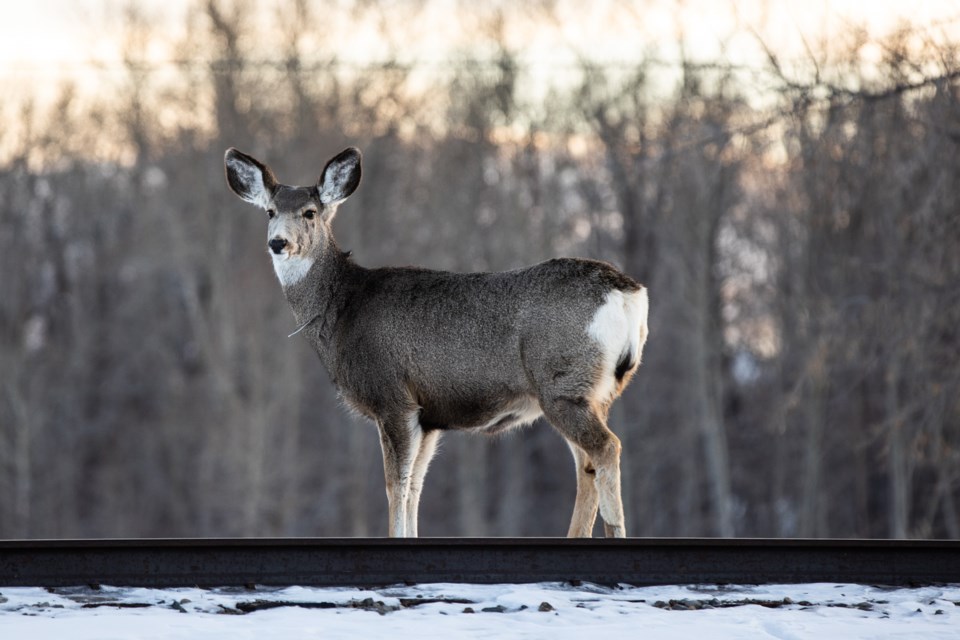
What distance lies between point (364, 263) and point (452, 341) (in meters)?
30.8

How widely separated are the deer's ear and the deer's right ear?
346 millimetres

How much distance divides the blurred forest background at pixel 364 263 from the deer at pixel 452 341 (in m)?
24.2

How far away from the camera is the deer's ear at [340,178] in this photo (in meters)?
10.1

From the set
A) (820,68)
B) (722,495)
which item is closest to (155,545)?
(820,68)

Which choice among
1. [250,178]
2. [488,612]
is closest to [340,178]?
[250,178]

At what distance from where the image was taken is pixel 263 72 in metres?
40.8

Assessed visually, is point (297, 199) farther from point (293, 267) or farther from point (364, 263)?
point (364, 263)

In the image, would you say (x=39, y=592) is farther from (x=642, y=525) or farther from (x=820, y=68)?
(x=642, y=525)

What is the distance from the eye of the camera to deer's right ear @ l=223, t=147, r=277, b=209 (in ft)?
33.3

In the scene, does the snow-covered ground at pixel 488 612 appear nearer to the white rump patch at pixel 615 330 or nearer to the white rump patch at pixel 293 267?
the white rump patch at pixel 615 330

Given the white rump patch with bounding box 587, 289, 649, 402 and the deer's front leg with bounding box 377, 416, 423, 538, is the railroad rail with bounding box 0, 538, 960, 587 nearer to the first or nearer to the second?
the deer's front leg with bounding box 377, 416, 423, 538

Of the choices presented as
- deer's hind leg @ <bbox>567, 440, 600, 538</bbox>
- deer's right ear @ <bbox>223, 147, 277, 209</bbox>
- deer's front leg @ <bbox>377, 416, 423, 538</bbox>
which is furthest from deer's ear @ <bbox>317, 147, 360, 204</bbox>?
deer's hind leg @ <bbox>567, 440, 600, 538</bbox>

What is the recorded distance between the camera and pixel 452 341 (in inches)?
365

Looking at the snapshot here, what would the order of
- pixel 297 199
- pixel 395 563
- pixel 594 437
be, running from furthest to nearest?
pixel 297 199
pixel 594 437
pixel 395 563
